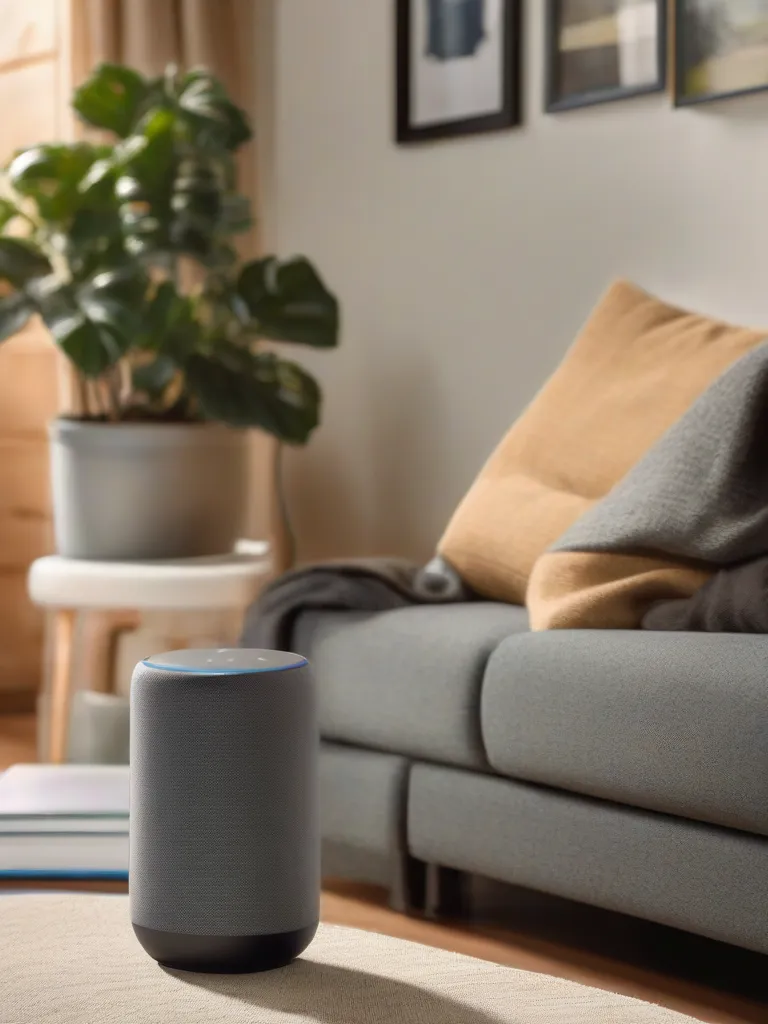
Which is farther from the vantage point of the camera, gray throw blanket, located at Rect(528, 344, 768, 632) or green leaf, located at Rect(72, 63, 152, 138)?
green leaf, located at Rect(72, 63, 152, 138)

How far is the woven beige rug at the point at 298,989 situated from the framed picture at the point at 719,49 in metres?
1.71

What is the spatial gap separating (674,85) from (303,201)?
1.19m

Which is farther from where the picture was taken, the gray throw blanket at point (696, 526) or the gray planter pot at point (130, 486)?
the gray planter pot at point (130, 486)

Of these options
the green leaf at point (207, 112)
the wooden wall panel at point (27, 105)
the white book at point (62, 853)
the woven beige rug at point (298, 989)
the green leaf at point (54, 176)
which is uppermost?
the wooden wall panel at point (27, 105)

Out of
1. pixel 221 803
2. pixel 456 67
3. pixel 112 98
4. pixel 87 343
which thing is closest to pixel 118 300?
pixel 87 343

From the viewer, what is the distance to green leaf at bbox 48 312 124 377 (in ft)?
9.47

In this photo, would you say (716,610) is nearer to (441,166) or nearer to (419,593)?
(419,593)

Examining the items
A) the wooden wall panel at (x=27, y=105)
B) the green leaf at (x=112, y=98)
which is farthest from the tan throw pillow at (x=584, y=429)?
the wooden wall panel at (x=27, y=105)

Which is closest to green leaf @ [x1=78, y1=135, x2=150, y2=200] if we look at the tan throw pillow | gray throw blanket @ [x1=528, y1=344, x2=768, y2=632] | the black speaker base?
the tan throw pillow

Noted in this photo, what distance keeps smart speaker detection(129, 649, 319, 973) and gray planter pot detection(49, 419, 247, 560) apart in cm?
168

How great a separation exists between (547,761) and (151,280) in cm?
160

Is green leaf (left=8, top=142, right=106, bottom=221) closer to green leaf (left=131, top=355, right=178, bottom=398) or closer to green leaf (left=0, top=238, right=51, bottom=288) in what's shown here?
green leaf (left=0, top=238, right=51, bottom=288)

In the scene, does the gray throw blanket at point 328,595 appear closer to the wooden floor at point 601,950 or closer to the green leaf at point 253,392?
the wooden floor at point 601,950

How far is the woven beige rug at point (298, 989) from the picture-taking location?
1364 millimetres
